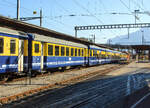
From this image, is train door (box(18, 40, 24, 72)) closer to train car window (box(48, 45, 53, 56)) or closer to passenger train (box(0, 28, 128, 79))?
passenger train (box(0, 28, 128, 79))

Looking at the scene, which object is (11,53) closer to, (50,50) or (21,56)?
(21,56)

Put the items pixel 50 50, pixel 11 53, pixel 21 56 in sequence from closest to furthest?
pixel 11 53 < pixel 21 56 < pixel 50 50

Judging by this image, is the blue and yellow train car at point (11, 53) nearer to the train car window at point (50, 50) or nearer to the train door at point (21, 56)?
the train door at point (21, 56)

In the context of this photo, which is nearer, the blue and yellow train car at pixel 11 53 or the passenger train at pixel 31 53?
the blue and yellow train car at pixel 11 53

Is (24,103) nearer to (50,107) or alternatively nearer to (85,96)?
(50,107)

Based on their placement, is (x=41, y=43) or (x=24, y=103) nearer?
(x=24, y=103)

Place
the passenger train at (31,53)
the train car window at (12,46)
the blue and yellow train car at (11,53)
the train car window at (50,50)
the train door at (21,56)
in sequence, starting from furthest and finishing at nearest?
the train car window at (50,50) → the train door at (21,56) → the train car window at (12,46) → the passenger train at (31,53) → the blue and yellow train car at (11,53)

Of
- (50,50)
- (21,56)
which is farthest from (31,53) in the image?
(50,50)

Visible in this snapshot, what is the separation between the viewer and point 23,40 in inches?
509

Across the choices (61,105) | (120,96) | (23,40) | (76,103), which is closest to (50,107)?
(61,105)

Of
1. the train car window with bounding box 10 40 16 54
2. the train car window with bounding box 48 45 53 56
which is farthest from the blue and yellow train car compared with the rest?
the train car window with bounding box 48 45 53 56

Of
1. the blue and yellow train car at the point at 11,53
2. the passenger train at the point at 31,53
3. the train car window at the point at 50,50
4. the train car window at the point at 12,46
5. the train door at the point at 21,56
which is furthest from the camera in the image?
the train car window at the point at 50,50

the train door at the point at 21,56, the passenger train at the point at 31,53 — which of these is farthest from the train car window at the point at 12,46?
the train door at the point at 21,56

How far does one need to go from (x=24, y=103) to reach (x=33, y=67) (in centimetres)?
621
